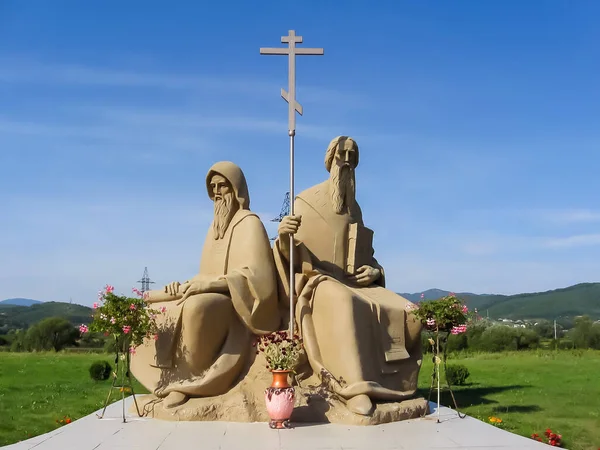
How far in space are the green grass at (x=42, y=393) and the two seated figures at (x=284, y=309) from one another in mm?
1576

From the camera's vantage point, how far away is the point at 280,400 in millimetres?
6703

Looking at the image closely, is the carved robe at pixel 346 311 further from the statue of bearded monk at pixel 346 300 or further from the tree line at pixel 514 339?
the tree line at pixel 514 339

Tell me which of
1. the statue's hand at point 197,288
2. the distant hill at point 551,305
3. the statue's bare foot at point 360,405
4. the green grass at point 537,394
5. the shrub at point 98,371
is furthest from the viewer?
the distant hill at point 551,305

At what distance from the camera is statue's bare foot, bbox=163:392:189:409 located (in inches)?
285

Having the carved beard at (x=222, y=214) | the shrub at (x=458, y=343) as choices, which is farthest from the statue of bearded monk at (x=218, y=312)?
the shrub at (x=458, y=343)

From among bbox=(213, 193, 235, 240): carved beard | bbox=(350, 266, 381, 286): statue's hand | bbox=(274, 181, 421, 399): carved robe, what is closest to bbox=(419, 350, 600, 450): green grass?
bbox=(274, 181, 421, 399): carved robe

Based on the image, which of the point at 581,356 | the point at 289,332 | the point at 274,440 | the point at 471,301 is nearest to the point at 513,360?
the point at 581,356

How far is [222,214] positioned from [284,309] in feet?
4.92

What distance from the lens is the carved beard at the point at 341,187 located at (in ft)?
28.7

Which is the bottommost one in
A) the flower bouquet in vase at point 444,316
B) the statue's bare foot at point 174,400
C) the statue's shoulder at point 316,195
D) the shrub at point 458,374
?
the shrub at point 458,374

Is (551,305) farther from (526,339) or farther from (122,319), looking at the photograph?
(122,319)

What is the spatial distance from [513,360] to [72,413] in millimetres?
11541

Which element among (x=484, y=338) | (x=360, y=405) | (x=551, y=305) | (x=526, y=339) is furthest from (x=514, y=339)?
(x=551, y=305)

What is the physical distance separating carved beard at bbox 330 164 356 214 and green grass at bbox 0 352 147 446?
4503 mm
